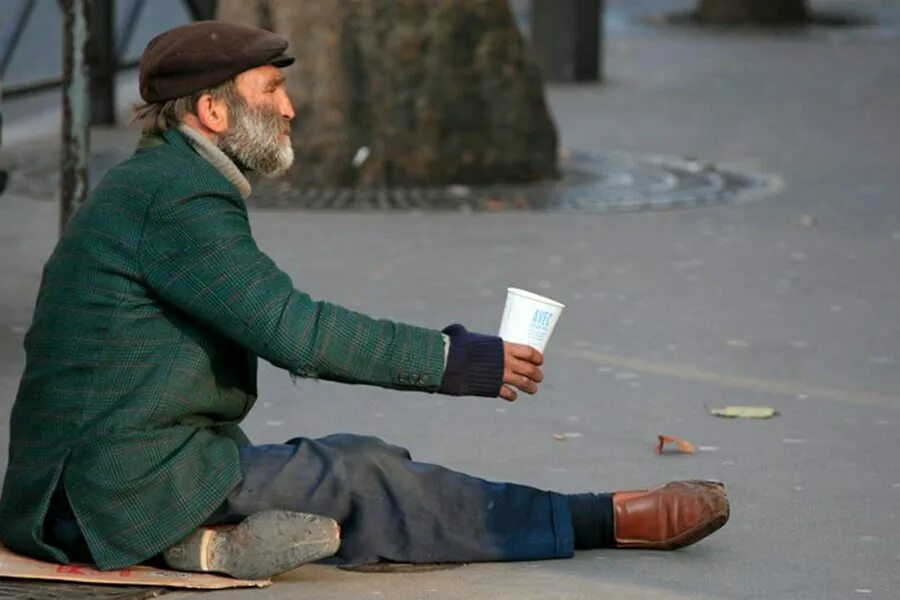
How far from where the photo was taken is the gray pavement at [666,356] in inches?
199

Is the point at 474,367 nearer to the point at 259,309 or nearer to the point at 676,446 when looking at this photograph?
the point at 259,309

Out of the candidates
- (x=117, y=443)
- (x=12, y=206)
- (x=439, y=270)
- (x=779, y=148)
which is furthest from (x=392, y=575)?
(x=779, y=148)

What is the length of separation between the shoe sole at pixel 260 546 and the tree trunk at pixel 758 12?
1773 centimetres

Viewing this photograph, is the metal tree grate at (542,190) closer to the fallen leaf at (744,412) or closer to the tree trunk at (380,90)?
the tree trunk at (380,90)

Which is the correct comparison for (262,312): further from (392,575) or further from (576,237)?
(576,237)

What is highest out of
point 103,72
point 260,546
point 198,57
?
point 198,57

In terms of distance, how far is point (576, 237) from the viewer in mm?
10234

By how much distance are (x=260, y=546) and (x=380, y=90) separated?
7.06 m

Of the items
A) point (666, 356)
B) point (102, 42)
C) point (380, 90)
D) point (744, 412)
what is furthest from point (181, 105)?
point (102, 42)

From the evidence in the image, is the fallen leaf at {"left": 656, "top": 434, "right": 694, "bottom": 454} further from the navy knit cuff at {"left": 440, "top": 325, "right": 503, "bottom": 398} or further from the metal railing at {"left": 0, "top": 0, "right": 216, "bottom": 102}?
the metal railing at {"left": 0, "top": 0, "right": 216, "bottom": 102}

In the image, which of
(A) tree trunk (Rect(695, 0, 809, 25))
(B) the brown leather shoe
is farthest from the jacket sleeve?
(A) tree trunk (Rect(695, 0, 809, 25))

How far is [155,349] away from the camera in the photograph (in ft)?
15.5

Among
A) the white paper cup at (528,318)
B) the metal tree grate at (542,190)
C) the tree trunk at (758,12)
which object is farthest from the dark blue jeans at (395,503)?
the tree trunk at (758,12)

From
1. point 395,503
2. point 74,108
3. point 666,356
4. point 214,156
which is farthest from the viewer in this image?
point 74,108
